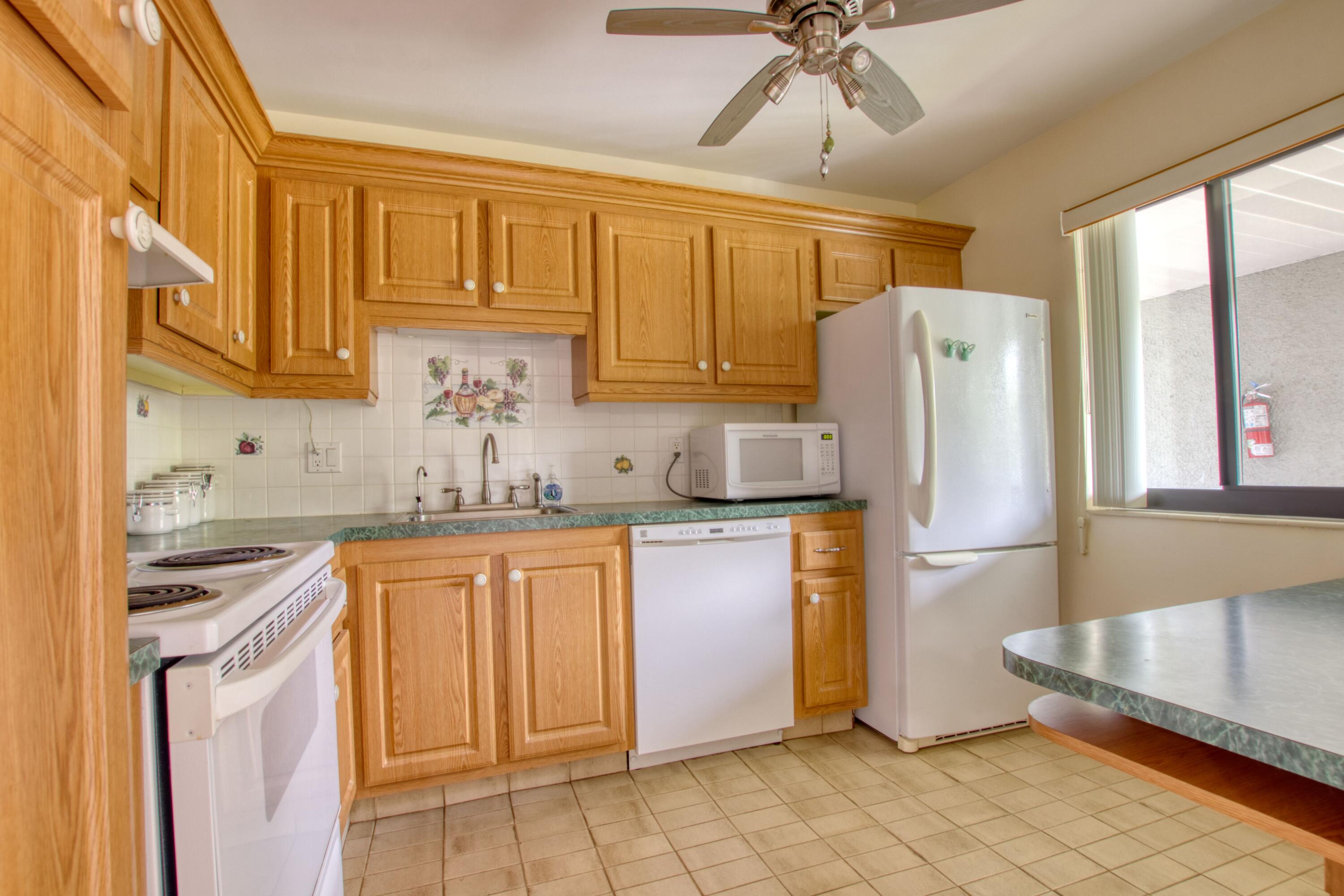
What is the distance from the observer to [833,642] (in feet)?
8.14

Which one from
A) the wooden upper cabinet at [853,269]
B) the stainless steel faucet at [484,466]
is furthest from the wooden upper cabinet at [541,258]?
the wooden upper cabinet at [853,269]

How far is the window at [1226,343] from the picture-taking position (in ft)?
6.40

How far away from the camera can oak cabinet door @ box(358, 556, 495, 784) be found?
1.95 metres

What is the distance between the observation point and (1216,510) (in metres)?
2.20

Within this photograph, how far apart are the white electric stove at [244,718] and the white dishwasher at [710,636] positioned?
102cm

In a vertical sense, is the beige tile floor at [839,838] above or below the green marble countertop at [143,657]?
below

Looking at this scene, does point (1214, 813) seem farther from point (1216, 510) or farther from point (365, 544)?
point (365, 544)

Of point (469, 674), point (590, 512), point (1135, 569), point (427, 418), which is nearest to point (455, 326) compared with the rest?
point (427, 418)

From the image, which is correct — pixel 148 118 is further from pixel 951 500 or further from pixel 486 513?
pixel 951 500

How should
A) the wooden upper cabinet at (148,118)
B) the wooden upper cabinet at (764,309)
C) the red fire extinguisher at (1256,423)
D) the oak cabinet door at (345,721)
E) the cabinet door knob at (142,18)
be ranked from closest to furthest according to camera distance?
the cabinet door knob at (142,18) → the wooden upper cabinet at (148,118) → the oak cabinet door at (345,721) → the red fire extinguisher at (1256,423) → the wooden upper cabinet at (764,309)

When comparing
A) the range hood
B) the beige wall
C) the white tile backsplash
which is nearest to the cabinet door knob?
the range hood

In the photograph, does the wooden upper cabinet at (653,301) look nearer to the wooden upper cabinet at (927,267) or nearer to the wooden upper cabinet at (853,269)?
the wooden upper cabinet at (853,269)

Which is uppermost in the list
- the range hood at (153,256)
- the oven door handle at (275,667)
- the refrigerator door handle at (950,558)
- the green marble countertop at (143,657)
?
the range hood at (153,256)

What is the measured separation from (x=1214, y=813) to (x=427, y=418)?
2.93 m
